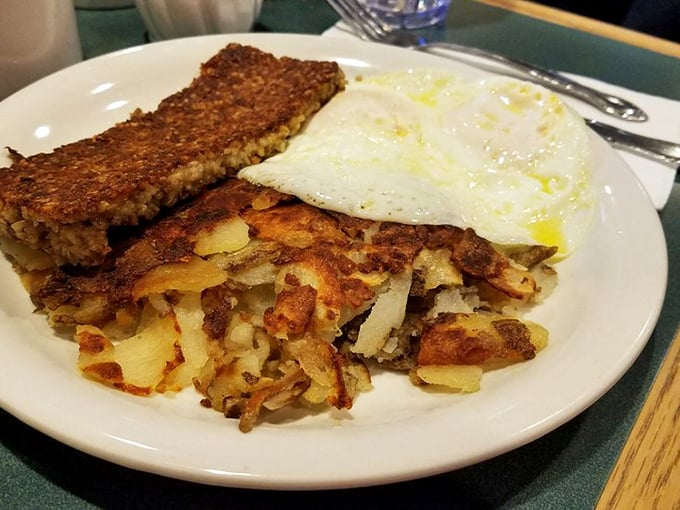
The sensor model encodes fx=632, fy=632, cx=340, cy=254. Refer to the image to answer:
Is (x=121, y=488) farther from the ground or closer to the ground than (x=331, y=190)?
closer to the ground

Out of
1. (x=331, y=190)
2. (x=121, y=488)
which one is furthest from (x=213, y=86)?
(x=121, y=488)

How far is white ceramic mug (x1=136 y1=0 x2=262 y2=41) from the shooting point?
Answer: 2648mm

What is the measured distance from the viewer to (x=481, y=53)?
2.81 m

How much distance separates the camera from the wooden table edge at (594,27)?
3.19 metres

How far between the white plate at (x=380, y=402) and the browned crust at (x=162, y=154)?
7.7 inches

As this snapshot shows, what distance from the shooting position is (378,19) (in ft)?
9.96

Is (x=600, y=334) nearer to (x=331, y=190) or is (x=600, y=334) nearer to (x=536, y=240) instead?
(x=536, y=240)

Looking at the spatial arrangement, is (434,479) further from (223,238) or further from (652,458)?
(223,238)

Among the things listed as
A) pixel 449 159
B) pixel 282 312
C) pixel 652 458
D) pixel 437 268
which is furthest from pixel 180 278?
pixel 652 458

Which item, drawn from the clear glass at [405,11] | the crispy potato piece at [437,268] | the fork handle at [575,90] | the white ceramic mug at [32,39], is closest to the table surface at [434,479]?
the crispy potato piece at [437,268]

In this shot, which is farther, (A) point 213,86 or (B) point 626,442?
(A) point 213,86

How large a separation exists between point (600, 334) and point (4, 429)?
129cm

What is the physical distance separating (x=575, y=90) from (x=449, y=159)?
938 millimetres

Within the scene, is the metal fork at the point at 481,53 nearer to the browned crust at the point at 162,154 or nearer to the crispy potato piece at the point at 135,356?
the browned crust at the point at 162,154
